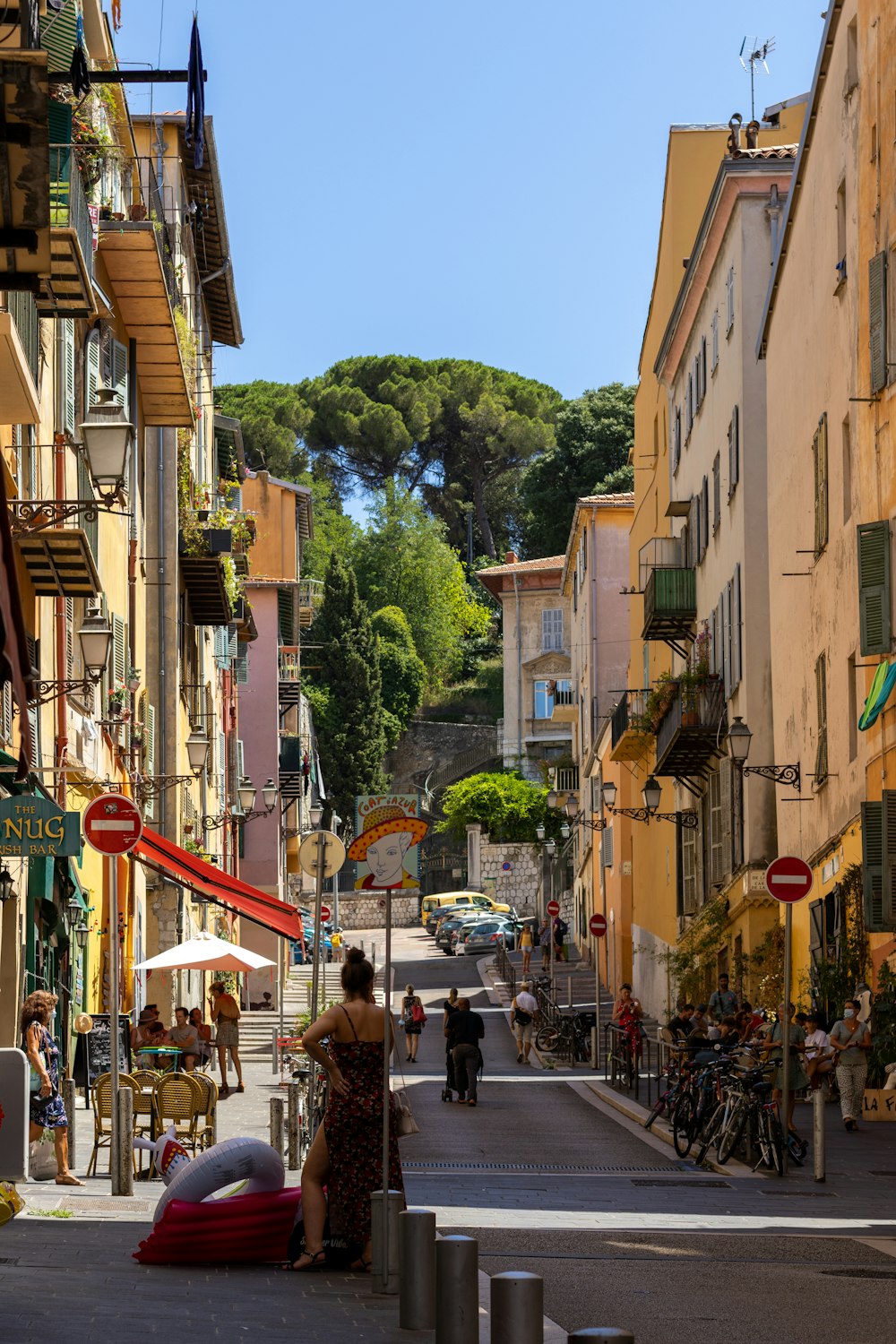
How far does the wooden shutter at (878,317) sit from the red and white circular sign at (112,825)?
11.4 m

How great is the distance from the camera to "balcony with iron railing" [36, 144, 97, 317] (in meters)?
16.8

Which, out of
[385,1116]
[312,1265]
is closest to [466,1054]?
[312,1265]

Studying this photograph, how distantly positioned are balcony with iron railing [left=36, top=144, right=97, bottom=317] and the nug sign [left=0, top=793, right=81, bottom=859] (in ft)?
12.7

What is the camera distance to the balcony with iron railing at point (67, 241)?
1677 cm

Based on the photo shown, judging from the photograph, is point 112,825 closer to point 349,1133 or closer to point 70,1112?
point 70,1112

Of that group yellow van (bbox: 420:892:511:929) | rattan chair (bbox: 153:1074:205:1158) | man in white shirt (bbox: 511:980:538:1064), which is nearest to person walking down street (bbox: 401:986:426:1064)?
man in white shirt (bbox: 511:980:538:1064)

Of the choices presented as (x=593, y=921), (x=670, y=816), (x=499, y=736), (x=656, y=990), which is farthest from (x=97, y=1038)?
(x=499, y=736)

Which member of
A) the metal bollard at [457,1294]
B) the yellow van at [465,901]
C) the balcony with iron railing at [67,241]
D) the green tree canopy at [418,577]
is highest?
the green tree canopy at [418,577]

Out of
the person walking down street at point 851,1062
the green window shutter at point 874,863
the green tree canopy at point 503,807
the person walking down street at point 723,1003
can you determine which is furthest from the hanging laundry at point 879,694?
the green tree canopy at point 503,807

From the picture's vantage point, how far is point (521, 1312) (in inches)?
273

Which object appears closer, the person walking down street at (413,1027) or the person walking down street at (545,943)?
the person walking down street at (413,1027)

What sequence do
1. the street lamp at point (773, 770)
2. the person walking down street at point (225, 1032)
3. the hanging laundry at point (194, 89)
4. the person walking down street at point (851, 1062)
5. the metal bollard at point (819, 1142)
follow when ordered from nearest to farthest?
the hanging laundry at point (194, 89)
the metal bollard at point (819, 1142)
the person walking down street at point (851, 1062)
the street lamp at point (773, 770)
the person walking down street at point (225, 1032)

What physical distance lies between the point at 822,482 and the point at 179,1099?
46.4ft

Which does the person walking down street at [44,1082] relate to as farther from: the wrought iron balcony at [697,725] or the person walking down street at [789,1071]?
the wrought iron balcony at [697,725]
